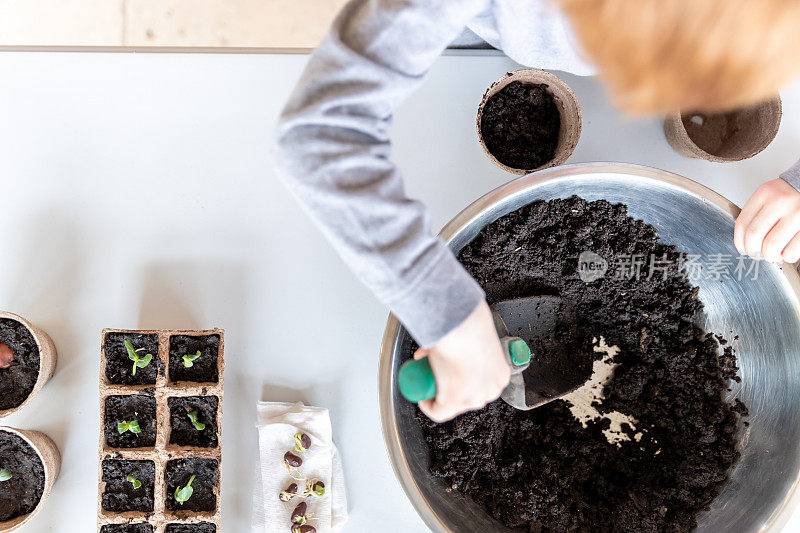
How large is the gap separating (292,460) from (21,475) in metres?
0.36

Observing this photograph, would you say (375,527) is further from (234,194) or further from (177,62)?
(177,62)

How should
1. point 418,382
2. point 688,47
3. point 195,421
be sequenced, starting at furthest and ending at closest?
point 195,421
point 418,382
point 688,47

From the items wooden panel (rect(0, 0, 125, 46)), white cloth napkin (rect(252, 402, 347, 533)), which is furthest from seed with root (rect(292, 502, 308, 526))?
wooden panel (rect(0, 0, 125, 46))

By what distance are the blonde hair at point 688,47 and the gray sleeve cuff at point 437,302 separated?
21 centimetres

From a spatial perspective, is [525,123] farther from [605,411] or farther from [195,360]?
[195,360]

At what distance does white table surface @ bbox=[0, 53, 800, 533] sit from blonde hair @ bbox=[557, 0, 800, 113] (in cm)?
37

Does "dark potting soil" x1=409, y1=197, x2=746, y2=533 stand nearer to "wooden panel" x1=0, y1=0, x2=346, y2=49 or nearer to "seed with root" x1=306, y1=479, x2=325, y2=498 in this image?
"seed with root" x1=306, y1=479, x2=325, y2=498

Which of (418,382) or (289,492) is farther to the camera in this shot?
(289,492)

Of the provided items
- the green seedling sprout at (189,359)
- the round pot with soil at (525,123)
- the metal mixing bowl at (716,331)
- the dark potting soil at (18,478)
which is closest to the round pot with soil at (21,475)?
the dark potting soil at (18,478)

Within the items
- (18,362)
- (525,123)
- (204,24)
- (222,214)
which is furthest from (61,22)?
(525,123)

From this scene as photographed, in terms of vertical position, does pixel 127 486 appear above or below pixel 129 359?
below

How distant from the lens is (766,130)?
0.76 meters

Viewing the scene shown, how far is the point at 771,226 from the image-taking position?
2.18 ft

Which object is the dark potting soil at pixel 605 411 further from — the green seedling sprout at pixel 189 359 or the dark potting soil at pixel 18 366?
the dark potting soil at pixel 18 366
